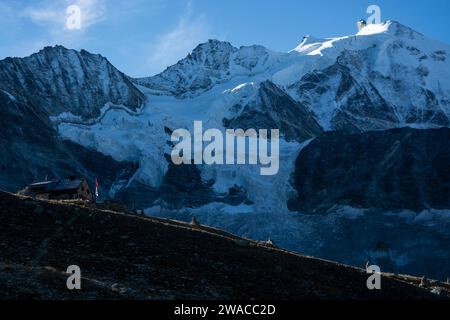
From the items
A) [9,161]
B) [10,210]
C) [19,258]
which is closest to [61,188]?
[10,210]

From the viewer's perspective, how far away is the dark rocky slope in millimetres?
33209

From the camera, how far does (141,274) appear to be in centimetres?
3662

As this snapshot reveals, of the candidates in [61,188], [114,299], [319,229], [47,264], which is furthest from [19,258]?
[319,229]

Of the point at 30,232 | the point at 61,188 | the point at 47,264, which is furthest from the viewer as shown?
the point at 61,188

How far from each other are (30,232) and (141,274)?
27.5 ft

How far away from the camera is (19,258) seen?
36875 mm

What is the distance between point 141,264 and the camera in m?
38.4

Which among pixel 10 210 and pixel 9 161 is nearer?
pixel 10 210

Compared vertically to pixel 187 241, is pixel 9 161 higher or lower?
higher

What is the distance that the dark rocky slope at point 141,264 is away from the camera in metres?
33.2

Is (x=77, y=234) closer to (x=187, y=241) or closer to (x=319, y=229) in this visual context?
(x=187, y=241)
